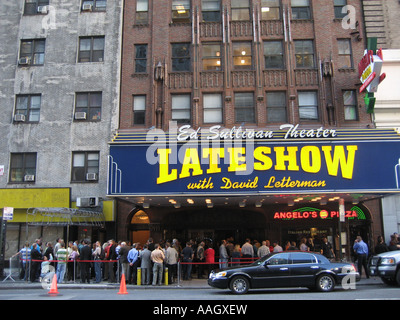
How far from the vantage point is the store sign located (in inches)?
980

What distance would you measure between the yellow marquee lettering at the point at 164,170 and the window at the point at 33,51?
12064mm

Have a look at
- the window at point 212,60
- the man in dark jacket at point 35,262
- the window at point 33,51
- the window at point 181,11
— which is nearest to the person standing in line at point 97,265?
the man in dark jacket at point 35,262

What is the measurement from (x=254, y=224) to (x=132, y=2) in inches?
656

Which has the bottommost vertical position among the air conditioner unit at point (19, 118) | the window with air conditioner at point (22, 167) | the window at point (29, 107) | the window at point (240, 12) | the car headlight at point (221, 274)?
the car headlight at point (221, 274)

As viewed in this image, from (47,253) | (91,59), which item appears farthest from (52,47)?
(47,253)

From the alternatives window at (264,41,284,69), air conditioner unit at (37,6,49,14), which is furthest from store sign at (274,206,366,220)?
Result: air conditioner unit at (37,6,49,14)

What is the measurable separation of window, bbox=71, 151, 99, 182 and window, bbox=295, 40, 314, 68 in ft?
46.2

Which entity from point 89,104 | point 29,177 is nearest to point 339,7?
point 89,104

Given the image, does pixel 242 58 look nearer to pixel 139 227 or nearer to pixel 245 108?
pixel 245 108

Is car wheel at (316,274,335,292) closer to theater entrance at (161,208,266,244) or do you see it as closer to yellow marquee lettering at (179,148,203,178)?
yellow marquee lettering at (179,148,203,178)

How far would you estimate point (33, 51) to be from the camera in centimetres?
2708

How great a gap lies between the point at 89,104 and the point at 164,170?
343 inches

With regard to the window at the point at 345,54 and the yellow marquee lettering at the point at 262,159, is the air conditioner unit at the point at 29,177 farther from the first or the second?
the window at the point at 345,54

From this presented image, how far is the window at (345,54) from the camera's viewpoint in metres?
26.2
